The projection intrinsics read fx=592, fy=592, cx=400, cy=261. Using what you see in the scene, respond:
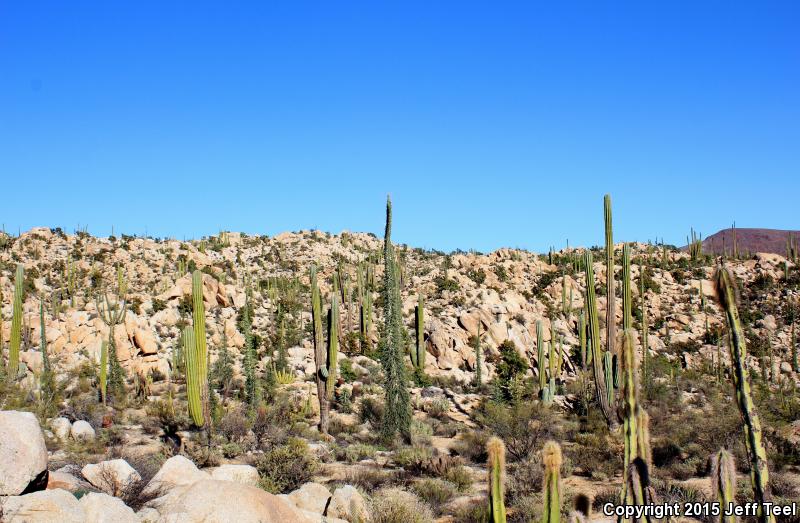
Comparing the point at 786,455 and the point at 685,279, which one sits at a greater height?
the point at 685,279

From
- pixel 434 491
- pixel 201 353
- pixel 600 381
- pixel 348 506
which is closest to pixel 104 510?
pixel 348 506

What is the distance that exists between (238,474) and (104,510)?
155 inches

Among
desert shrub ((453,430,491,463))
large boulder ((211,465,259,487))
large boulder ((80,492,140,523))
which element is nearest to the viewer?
large boulder ((80,492,140,523))

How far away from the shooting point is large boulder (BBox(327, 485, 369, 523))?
878 centimetres

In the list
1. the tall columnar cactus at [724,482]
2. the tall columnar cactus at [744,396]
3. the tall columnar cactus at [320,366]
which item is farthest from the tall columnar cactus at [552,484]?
the tall columnar cactus at [320,366]

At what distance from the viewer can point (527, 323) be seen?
3106 centimetres

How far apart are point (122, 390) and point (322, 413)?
8.60 metres

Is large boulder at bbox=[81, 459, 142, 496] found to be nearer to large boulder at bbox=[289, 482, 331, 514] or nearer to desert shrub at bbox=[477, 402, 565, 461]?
large boulder at bbox=[289, 482, 331, 514]

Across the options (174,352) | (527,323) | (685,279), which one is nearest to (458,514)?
(174,352)

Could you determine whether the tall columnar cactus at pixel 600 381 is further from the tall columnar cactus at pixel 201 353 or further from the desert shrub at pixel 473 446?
the tall columnar cactus at pixel 201 353

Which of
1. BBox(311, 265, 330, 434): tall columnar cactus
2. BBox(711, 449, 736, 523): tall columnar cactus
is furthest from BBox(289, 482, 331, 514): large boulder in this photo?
BBox(311, 265, 330, 434): tall columnar cactus

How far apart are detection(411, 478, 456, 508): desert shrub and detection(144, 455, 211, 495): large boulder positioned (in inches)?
152

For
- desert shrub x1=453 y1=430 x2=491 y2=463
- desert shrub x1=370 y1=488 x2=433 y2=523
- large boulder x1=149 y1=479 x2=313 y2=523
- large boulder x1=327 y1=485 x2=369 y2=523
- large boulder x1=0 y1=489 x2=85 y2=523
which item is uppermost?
large boulder x1=0 y1=489 x2=85 y2=523

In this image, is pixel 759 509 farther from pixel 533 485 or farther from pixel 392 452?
pixel 392 452
